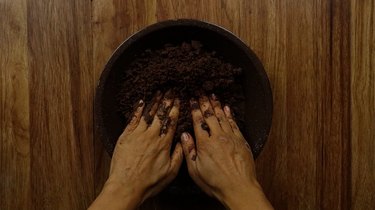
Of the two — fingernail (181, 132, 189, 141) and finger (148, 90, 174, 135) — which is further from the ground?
finger (148, 90, 174, 135)

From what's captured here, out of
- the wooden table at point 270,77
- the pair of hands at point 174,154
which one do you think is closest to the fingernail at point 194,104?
the pair of hands at point 174,154

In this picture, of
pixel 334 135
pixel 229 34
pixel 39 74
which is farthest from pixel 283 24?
pixel 39 74

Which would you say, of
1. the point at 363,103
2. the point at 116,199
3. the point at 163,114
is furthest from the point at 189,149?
the point at 363,103

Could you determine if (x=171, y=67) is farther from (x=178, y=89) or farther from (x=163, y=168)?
(x=163, y=168)

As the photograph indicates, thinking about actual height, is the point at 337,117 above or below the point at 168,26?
below

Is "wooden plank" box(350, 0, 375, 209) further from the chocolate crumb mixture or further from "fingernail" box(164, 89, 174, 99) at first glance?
"fingernail" box(164, 89, 174, 99)

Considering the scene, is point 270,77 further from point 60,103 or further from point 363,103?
point 60,103

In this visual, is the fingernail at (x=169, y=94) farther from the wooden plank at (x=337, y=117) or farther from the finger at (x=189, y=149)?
the wooden plank at (x=337, y=117)

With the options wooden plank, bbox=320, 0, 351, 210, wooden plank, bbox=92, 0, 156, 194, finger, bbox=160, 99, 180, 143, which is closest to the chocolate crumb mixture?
finger, bbox=160, 99, 180, 143
